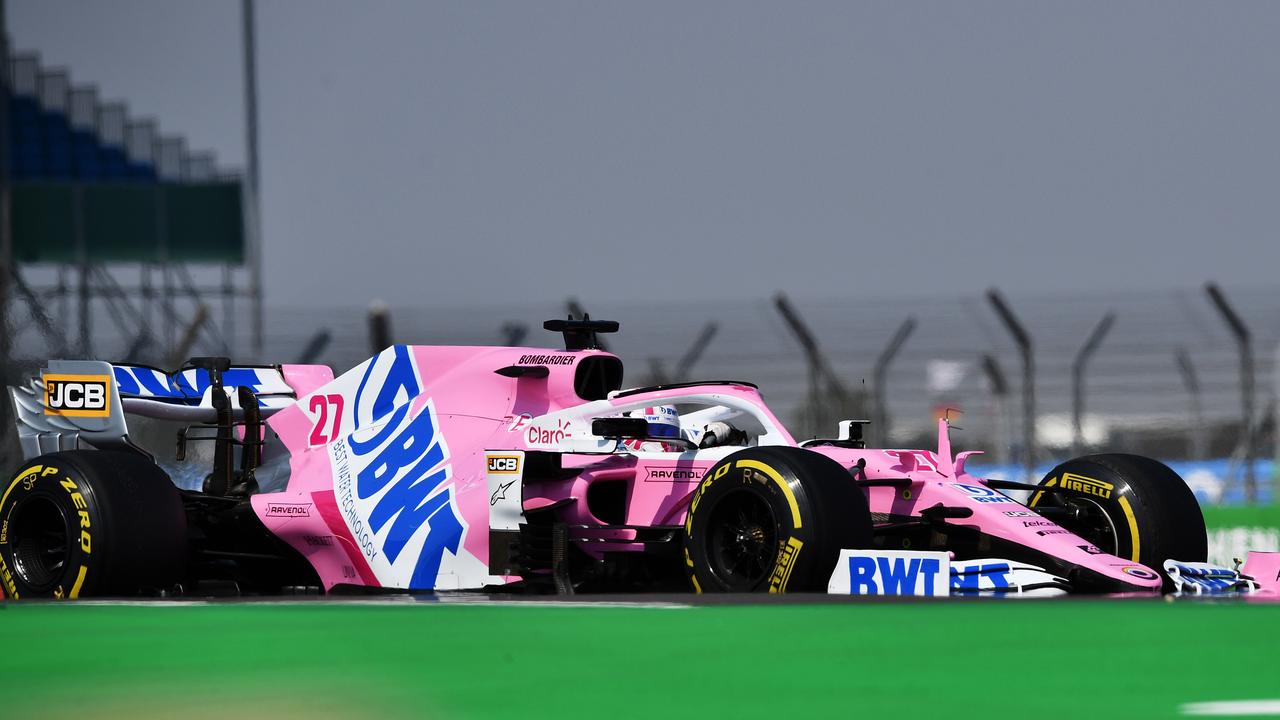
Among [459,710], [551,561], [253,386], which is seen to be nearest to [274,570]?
[253,386]

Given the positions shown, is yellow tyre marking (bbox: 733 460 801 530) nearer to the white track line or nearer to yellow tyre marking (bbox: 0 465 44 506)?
the white track line

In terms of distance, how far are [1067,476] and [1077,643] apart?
176 inches

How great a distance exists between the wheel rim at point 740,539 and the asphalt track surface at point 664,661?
7.13 ft

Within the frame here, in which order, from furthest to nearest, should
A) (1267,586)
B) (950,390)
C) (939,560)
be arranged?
(950,390)
(1267,586)
(939,560)

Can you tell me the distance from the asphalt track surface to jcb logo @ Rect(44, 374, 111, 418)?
172 inches

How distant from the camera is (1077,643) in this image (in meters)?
3.70

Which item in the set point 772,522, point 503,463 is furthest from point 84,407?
point 772,522

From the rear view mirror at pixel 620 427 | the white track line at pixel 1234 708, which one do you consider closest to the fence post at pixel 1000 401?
the rear view mirror at pixel 620 427

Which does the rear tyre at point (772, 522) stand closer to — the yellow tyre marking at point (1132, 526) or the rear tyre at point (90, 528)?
the yellow tyre marking at point (1132, 526)

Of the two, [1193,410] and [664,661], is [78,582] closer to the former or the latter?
[664,661]

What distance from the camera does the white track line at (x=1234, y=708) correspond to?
321cm

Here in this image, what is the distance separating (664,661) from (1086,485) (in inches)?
182

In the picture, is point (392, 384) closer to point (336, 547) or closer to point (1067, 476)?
point (336, 547)

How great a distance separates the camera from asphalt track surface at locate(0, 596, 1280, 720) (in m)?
3.36
